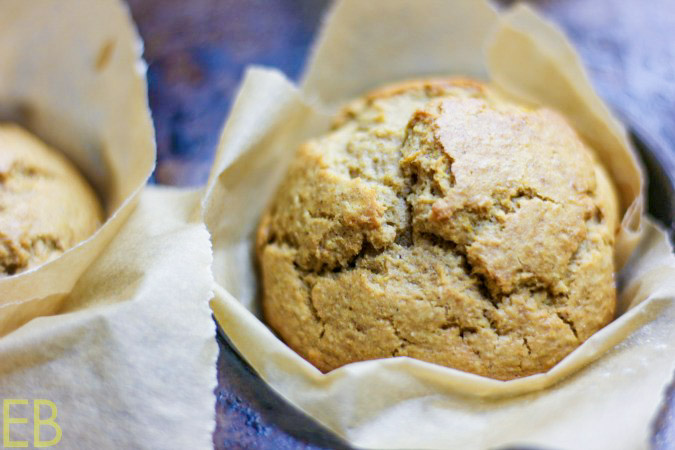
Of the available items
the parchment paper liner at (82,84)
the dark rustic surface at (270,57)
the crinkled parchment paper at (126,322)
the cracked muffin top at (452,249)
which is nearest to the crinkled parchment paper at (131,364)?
the crinkled parchment paper at (126,322)

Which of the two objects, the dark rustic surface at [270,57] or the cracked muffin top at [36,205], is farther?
the dark rustic surface at [270,57]

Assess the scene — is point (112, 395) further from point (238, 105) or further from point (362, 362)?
point (238, 105)

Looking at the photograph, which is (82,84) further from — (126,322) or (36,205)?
(126,322)

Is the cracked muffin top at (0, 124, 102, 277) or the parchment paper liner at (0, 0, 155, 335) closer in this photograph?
the cracked muffin top at (0, 124, 102, 277)

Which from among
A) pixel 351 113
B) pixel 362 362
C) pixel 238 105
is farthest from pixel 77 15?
pixel 362 362

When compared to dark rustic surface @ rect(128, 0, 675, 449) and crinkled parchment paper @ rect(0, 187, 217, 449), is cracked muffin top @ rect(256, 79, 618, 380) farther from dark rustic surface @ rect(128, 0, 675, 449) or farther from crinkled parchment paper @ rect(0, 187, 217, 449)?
dark rustic surface @ rect(128, 0, 675, 449)

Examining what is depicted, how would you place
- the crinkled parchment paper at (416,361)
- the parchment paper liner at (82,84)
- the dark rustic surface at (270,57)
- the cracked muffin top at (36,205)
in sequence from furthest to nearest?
the dark rustic surface at (270,57)
the parchment paper liner at (82,84)
the cracked muffin top at (36,205)
the crinkled parchment paper at (416,361)

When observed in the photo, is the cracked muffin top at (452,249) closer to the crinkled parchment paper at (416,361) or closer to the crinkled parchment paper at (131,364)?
the crinkled parchment paper at (416,361)

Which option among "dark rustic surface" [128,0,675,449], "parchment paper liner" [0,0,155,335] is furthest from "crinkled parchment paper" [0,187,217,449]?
"dark rustic surface" [128,0,675,449]
